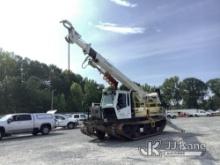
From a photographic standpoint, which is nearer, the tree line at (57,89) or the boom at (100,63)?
the boom at (100,63)

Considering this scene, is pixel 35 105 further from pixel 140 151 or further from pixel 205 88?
pixel 205 88

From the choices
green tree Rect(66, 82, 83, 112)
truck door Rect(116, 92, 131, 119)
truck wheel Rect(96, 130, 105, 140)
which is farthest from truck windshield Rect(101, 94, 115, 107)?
green tree Rect(66, 82, 83, 112)

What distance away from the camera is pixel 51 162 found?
1396 cm

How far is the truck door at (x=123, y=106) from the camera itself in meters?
22.7

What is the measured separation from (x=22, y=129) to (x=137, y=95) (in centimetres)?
964

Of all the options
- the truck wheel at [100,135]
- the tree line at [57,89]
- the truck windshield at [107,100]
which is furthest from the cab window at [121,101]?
the tree line at [57,89]

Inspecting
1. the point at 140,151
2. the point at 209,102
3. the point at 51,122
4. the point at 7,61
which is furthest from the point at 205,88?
the point at 140,151

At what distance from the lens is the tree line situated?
69.6m

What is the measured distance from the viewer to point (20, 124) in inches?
1112

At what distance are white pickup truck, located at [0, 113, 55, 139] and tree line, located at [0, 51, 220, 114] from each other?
15.2 ft

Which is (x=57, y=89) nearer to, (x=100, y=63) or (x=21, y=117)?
(x=21, y=117)

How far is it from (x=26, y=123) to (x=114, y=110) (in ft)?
31.0

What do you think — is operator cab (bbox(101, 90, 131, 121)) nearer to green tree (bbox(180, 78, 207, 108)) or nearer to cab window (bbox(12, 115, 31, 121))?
cab window (bbox(12, 115, 31, 121))

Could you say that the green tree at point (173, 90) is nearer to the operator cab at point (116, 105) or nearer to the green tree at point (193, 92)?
the green tree at point (193, 92)
